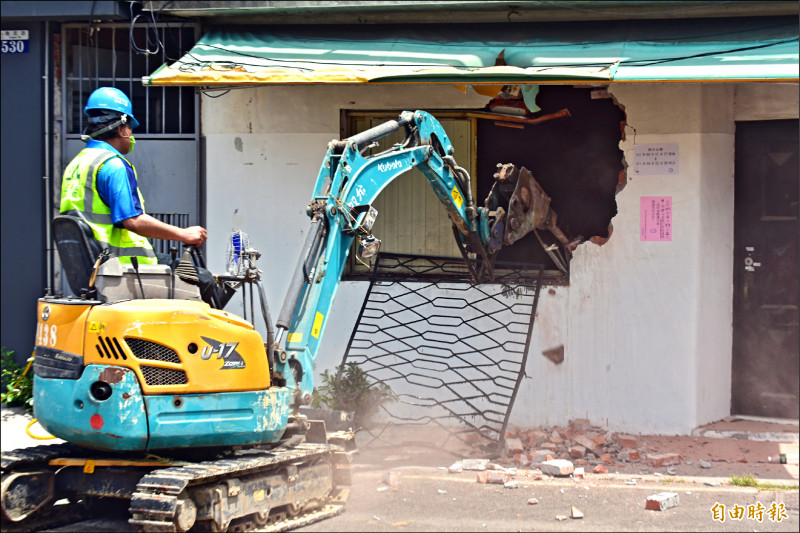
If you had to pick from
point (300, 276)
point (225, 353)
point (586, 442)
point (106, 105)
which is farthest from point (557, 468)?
point (106, 105)

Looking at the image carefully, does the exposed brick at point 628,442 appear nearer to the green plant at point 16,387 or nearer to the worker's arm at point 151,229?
the worker's arm at point 151,229

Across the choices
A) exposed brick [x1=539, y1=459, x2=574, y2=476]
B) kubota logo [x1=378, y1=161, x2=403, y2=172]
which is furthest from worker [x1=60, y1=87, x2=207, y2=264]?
exposed brick [x1=539, y1=459, x2=574, y2=476]

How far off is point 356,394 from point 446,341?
1.02 m

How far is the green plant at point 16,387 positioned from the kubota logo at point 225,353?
4.48m

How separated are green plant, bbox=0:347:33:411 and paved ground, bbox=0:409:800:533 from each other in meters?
0.73

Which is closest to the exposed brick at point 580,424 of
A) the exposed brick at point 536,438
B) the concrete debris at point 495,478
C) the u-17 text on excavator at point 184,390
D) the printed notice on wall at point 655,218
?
the exposed brick at point 536,438

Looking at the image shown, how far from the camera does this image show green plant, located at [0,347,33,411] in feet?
30.2

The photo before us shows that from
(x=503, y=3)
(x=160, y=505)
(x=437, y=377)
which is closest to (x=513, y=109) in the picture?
(x=503, y=3)

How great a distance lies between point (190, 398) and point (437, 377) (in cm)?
375

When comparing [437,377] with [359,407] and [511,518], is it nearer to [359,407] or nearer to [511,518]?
[359,407]

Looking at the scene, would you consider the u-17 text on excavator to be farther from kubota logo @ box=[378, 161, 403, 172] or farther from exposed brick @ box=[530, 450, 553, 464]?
exposed brick @ box=[530, 450, 553, 464]

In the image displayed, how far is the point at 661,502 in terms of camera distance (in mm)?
6270

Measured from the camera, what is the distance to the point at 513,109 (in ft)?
29.2

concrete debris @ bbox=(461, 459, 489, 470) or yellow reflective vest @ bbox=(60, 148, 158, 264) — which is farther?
concrete debris @ bbox=(461, 459, 489, 470)
